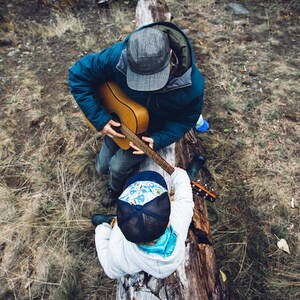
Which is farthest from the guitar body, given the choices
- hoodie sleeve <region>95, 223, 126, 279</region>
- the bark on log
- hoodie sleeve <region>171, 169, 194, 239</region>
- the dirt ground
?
the dirt ground

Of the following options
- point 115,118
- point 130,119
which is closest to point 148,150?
point 130,119

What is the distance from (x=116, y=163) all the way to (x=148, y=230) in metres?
1.19

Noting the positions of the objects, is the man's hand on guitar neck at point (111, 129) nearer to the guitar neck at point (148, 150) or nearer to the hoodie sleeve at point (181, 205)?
the guitar neck at point (148, 150)

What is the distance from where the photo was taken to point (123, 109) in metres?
2.54

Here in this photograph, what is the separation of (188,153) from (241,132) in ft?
3.43

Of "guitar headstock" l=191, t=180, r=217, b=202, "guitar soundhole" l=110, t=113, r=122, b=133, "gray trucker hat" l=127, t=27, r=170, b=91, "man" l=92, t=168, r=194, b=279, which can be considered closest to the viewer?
"man" l=92, t=168, r=194, b=279

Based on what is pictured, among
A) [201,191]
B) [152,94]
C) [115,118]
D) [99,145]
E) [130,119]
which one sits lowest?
[99,145]

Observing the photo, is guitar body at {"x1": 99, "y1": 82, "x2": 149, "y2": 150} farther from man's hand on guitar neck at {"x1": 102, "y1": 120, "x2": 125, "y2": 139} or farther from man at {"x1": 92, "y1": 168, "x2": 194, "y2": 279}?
man at {"x1": 92, "y1": 168, "x2": 194, "y2": 279}

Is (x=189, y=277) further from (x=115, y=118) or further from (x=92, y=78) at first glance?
(x=92, y=78)

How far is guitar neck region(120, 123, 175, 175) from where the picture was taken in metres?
2.40

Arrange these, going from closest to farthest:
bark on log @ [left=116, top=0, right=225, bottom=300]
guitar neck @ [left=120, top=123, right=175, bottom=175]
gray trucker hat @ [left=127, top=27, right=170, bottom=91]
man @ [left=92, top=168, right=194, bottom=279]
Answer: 1. man @ [left=92, top=168, right=194, bottom=279]
2. gray trucker hat @ [left=127, top=27, right=170, bottom=91]
3. bark on log @ [left=116, top=0, right=225, bottom=300]
4. guitar neck @ [left=120, top=123, right=175, bottom=175]

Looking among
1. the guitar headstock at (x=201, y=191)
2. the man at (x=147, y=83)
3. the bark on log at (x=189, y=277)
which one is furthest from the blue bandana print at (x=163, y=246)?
the man at (x=147, y=83)

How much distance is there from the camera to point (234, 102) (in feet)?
12.9

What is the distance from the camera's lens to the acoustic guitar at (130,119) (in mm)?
2424
